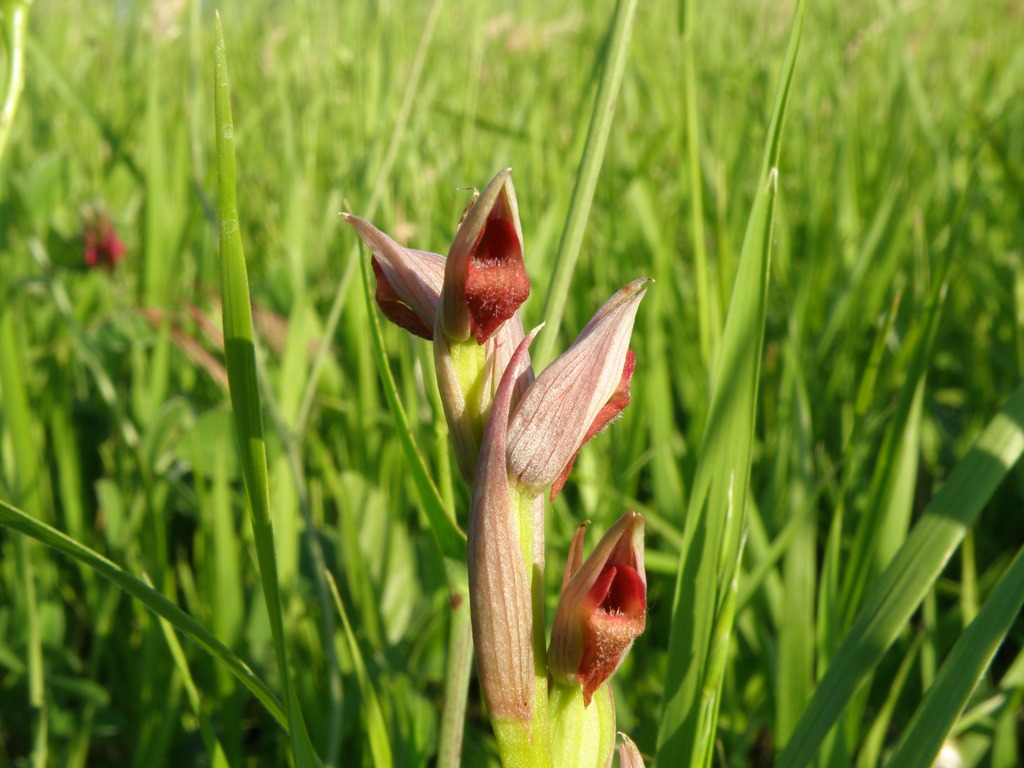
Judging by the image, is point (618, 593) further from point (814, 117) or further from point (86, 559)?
point (814, 117)

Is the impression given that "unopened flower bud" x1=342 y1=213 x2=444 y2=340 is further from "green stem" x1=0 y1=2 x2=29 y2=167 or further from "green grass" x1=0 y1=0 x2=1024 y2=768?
"green stem" x1=0 y1=2 x2=29 y2=167

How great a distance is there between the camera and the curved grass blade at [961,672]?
460mm

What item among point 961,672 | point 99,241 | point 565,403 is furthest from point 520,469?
point 99,241

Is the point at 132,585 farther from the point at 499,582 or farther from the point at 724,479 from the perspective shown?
the point at 724,479

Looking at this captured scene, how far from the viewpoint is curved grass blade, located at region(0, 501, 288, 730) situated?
1.43ft

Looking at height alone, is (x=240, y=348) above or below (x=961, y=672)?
above

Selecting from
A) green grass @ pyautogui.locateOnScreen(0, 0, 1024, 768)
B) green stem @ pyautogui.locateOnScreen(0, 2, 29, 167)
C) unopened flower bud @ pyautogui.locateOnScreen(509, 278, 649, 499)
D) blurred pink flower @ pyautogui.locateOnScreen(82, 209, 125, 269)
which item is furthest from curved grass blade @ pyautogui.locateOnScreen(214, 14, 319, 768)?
blurred pink flower @ pyautogui.locateOnScreen(82, 209, 125, 269)

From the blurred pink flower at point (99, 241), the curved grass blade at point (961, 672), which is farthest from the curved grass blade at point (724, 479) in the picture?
the blurred pink flower at point (99, 241)

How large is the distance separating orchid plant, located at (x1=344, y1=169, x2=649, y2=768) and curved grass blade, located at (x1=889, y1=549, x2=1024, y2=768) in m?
0.14

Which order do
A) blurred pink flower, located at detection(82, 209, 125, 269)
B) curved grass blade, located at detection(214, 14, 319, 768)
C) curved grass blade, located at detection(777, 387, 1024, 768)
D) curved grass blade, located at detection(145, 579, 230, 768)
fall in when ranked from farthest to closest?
1. blurred pink flower, located at detection(82, 209, 125, 269)
2. curved grass blade, located at detection(145, 579, 230, 768)
3. curved grass blade, located at detection(777, 387, 1024, 768)
4. curved grass blade, located at detection(214, 14, 319, 768)

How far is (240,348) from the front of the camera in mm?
391

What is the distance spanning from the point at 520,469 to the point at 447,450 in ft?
0.68

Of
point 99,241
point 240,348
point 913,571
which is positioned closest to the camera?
point 240,348

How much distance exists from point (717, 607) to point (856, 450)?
72 cm
